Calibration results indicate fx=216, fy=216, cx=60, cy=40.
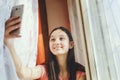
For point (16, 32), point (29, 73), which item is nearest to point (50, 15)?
point (16, 32)

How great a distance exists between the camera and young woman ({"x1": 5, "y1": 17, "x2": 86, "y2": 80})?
965mm

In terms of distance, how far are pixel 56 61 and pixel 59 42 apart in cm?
9

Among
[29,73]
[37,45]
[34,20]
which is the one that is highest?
[34,20]

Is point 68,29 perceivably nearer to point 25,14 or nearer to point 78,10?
point 78,10

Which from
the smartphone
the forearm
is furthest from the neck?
the smartphone

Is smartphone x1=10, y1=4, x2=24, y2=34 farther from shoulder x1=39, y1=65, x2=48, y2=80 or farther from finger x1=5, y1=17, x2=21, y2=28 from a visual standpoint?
shoulder x1=39, y1=65, x2=48, y2=80

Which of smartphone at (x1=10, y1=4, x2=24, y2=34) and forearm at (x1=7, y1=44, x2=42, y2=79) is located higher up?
smartphone at (x1=10, y1=4, x2=24, y2=34)

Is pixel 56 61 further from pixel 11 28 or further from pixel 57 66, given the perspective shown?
pixel 11 28

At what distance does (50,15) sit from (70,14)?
0.33 feet

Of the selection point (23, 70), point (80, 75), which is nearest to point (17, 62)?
point (23, 70)

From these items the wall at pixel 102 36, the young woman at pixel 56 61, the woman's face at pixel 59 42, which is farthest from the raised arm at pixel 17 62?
the wall at pixel 102 36

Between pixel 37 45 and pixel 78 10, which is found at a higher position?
pixel 78 10

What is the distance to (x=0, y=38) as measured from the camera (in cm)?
94

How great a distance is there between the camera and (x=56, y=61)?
1016 millimetres
